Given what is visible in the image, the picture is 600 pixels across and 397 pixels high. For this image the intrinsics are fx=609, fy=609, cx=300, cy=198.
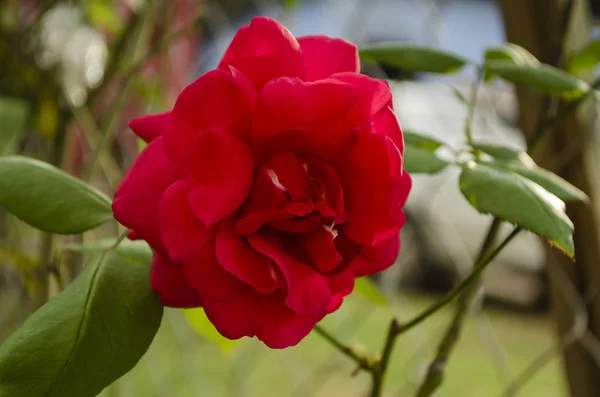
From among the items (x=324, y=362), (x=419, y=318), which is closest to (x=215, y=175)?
(x=419, y=318)

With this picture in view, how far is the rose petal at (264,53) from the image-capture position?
208 mm

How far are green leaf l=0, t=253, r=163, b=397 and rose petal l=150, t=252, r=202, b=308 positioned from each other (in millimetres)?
18

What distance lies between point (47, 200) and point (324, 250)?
13 cm

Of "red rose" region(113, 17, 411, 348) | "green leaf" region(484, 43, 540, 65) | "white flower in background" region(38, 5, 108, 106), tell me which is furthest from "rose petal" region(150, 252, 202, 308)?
"white flower in background" region(38, 5, 108, 106)

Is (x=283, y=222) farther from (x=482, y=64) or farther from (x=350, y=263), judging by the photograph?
(x=482, y=64)

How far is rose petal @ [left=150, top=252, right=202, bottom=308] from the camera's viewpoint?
0.21 meters

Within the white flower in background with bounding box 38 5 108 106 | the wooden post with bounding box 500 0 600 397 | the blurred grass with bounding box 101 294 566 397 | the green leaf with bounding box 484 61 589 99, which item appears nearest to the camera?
the green leaf with bounding box 484 61 589 99

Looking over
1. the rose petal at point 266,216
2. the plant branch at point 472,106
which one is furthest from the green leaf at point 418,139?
the rose petal at point 266,216

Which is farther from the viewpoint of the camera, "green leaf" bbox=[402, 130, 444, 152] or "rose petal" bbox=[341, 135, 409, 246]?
"green leaf" bbox=[402, 130, 444, 152]

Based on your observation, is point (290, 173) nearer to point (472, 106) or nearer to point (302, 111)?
point (302, 111)

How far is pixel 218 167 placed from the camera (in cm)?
19

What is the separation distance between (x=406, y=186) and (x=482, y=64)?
0.13 m

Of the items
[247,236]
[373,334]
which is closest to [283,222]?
[247,236]

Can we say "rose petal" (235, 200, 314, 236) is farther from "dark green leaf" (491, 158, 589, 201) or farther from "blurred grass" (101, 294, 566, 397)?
"blurred grass" (101, 294, 566, 397)
